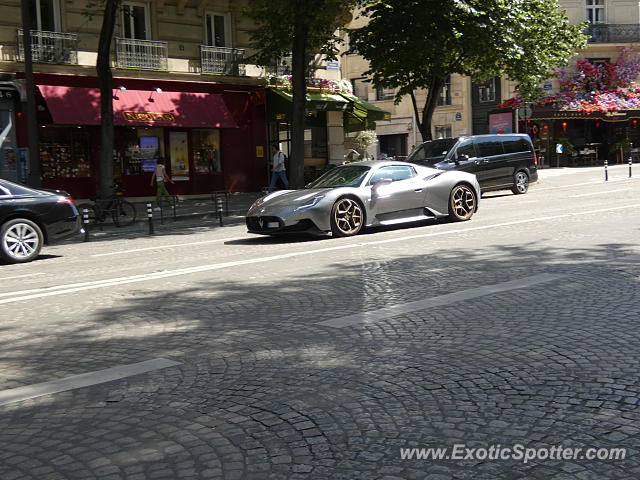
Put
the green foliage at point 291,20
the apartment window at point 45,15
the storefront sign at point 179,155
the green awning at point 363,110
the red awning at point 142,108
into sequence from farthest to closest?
the green awning at point 363,110 < the storefront sign at point 179,155 < the apartment window at point 45,15 < the red awning at point 142,108 < the green foliage at point 291,20

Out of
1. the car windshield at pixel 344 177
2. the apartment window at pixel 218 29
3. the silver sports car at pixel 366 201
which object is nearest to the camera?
the silver sports car at pixel 366 201

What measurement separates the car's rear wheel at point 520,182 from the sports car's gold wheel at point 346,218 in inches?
462

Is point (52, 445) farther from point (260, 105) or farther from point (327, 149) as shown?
point (327, 149)

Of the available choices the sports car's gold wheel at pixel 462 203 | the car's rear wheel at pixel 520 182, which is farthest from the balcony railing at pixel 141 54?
the sports car's gold wheel at pixel 462 203

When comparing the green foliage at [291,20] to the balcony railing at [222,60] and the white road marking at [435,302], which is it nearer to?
the balcony railing at [222,60]

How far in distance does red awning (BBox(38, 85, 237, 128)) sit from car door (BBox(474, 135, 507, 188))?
338 inches

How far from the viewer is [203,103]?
24.6 m

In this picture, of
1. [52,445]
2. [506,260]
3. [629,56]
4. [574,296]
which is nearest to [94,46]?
[506,260]

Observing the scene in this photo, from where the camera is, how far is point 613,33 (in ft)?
138

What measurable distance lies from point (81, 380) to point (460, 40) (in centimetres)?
2153

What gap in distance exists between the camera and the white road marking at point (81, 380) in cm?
446

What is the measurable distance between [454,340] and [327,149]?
25.4 meters

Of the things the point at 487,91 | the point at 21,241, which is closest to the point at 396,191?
the point at 21,241

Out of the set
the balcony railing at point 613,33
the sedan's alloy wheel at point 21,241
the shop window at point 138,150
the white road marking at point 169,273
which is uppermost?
the balcony railing at point 613,33
